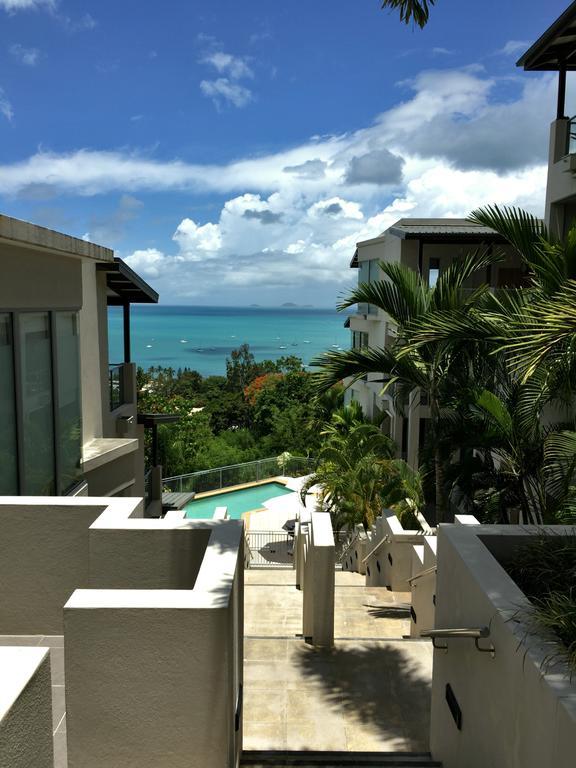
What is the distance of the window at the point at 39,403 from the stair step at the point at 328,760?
4.06 meters

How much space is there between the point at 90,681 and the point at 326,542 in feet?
16.1

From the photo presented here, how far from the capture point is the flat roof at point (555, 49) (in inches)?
468

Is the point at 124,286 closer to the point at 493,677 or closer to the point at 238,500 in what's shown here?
the point at 493,677

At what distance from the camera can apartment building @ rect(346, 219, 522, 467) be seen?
19.5m

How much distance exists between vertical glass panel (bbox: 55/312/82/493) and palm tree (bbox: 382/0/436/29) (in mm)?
5625

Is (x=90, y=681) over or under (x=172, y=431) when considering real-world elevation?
over

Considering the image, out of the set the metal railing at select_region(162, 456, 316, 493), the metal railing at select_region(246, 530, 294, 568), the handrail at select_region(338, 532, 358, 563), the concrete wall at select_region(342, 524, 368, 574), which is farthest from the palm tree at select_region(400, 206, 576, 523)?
the metal railing at select_region(162, 456, 316, 493)

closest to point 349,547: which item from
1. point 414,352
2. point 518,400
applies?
point 414,352

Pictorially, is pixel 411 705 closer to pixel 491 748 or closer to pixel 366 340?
pixel 491 748

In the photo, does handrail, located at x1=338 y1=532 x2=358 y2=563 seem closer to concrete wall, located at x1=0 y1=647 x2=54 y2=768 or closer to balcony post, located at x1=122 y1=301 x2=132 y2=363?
balcony post, located at x1=122 y1=301 x2=132 y2=363

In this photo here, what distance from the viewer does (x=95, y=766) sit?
394cm

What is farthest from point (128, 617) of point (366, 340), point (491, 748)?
point (366, 340)

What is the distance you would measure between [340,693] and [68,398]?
5572 mm

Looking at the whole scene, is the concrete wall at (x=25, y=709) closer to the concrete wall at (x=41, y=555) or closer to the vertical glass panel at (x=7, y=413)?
the concrete wall at (x=41, y=555)
